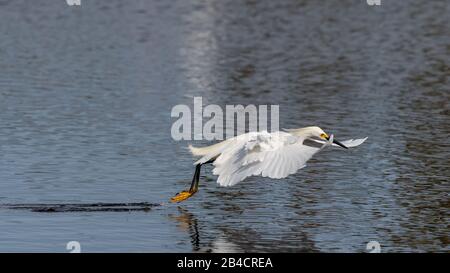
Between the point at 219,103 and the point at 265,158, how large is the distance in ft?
25.8

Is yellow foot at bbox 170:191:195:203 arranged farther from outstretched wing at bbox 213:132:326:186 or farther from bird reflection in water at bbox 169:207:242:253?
outstretched wing at bbox 213:132:326:186

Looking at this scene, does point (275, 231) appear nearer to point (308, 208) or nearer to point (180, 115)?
point (308, 208)

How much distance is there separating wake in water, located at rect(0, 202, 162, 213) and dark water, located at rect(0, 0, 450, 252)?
0.16 meters

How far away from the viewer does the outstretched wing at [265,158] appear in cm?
1226

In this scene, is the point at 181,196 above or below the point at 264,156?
below

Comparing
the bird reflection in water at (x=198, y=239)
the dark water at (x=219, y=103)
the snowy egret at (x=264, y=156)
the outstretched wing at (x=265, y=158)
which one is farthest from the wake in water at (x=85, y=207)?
the outstretched wing at (x=265, y=158)

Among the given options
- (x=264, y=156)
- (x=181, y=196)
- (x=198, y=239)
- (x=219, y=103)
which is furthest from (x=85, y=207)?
(x=219, y=103)

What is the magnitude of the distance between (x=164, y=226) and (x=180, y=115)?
664cm

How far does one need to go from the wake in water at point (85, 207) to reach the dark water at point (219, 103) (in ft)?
0.52

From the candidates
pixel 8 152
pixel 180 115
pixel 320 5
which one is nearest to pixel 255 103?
pixel 180 115

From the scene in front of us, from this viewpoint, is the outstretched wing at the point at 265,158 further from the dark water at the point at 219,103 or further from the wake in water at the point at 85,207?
the wake in water at the point at 85,207

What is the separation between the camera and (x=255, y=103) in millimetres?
20469

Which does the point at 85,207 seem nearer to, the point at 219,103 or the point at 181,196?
the point at 181,196

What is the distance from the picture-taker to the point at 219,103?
20219 millimetres
